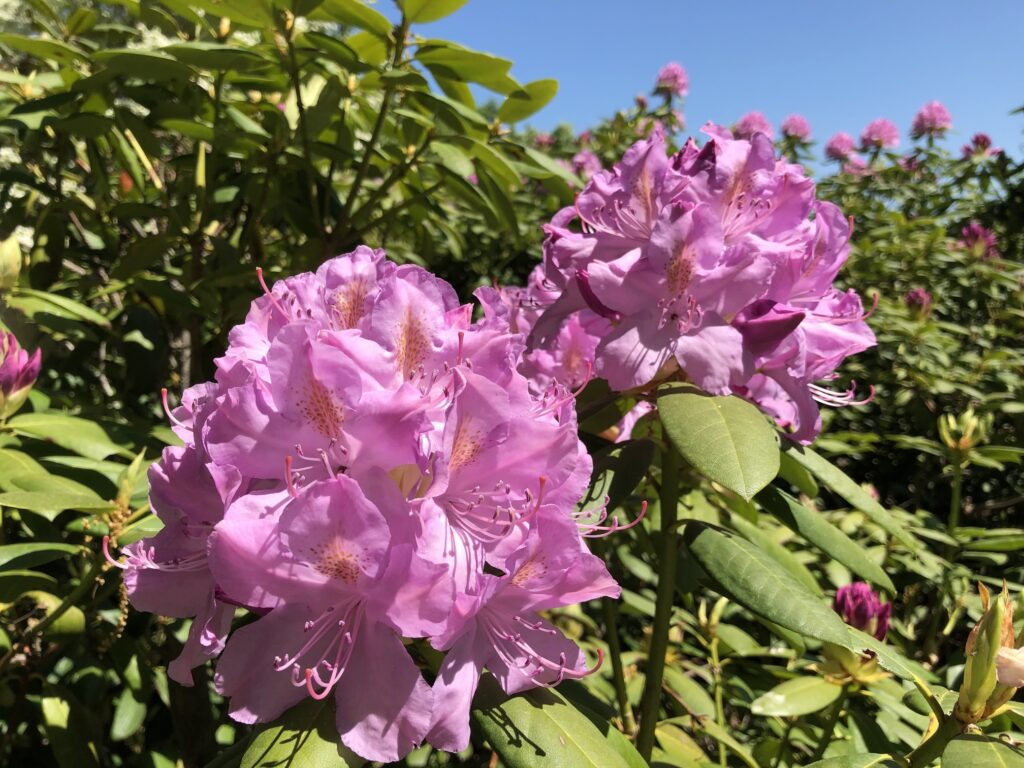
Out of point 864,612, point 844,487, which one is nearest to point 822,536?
point 844,487

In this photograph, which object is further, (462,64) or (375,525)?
(462,64)

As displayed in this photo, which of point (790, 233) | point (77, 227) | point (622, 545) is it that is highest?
point (790, 233)

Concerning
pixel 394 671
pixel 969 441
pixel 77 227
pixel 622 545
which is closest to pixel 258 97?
pixel 77 227

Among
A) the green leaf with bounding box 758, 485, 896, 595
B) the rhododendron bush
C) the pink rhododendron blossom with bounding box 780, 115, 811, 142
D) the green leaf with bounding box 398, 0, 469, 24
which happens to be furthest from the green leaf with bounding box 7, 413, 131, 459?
the pink rhododendron blossom with bounding box 780, 115, 811, 142

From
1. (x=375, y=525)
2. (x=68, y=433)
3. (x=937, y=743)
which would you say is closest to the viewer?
(x=375, y=525)

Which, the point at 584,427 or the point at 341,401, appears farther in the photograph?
the point at 584,427

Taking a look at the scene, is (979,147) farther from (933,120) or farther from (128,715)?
(128,715)

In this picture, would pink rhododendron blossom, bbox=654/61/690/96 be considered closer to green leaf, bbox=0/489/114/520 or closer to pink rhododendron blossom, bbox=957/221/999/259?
pink rhododendron blossom, bbox=957/221/999/259

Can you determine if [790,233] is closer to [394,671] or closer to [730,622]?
[394,671]

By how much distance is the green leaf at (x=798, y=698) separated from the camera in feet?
3.77

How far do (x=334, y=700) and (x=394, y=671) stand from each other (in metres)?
0.09

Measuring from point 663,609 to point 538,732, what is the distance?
1.23 ft

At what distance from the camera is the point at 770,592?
2.92 feet

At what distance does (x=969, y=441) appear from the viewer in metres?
2.08
